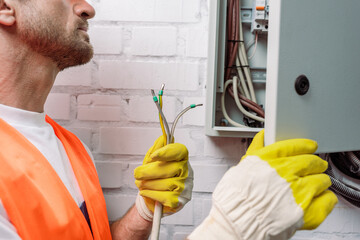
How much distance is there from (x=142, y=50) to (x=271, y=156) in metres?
0.65

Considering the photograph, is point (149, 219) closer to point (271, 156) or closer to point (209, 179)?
point (209, 179)

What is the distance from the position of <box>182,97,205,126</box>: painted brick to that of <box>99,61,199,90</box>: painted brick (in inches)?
1.7

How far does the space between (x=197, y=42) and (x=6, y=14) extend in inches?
22.5

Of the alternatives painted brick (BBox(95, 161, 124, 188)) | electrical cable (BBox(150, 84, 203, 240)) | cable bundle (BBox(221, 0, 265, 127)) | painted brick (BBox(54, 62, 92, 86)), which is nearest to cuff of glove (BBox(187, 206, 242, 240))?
electrical cable (BBox(150, 84, 203, 240))

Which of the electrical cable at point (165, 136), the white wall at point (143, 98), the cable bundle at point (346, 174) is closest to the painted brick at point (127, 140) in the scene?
the white wall at point (143, 98)

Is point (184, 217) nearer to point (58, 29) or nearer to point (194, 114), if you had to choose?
point (194, 114)

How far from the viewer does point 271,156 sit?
48 centimetres

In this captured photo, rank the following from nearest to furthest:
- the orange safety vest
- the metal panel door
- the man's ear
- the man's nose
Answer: the metal panel door, the orange safety vest, the man's ear, the man's nose

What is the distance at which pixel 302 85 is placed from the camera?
479 mm

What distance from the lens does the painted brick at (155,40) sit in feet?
3.17

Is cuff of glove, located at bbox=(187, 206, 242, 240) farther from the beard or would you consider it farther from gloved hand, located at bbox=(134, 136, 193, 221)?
the beard

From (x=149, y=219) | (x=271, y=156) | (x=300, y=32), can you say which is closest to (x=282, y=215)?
(x=271, y=156)

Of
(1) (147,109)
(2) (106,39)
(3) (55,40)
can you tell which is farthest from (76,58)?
(1) (147,109)

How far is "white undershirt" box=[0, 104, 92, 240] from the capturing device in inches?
28.8
